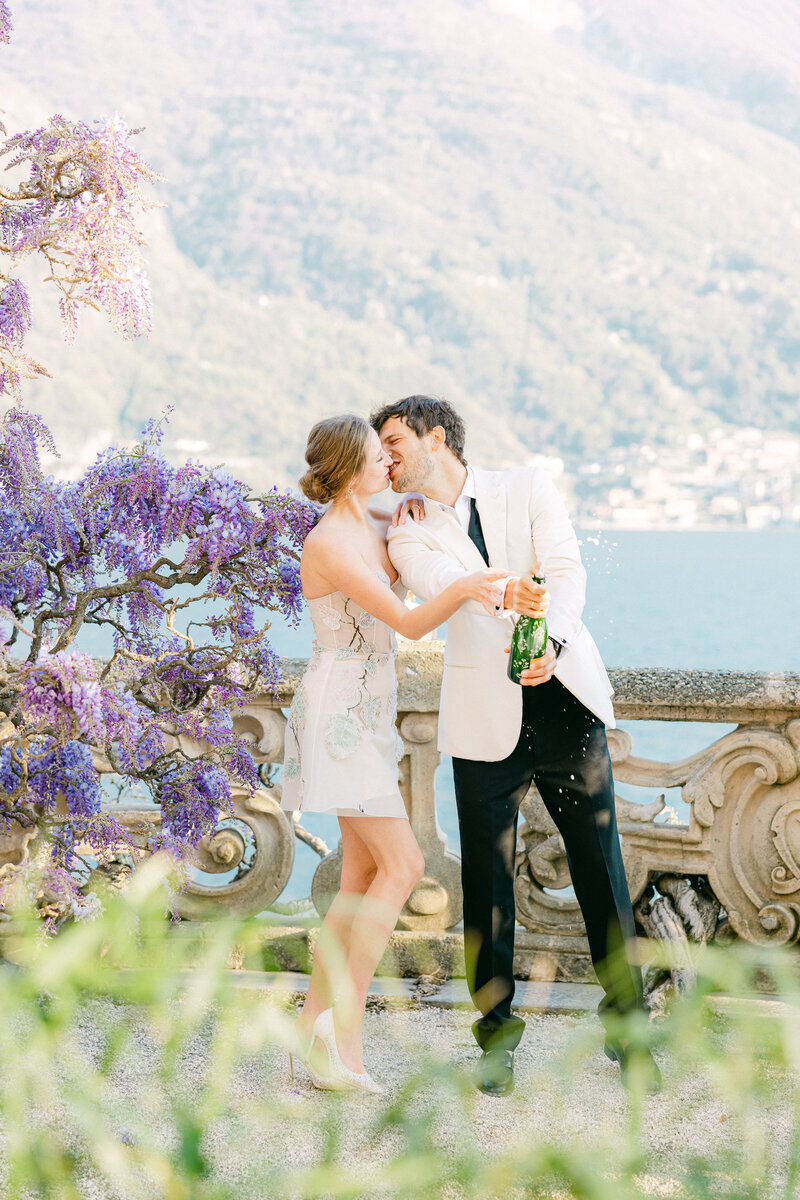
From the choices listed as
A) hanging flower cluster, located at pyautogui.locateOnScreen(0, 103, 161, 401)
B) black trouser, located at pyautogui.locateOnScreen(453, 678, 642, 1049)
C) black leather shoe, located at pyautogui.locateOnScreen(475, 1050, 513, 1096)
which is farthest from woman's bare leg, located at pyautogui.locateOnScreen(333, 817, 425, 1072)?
hanging flower cluster, located at pyautogui.locateOnScreen(0, 103, 161, 401)

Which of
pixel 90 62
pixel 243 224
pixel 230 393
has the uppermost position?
pixel 90 62

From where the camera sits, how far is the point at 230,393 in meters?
112

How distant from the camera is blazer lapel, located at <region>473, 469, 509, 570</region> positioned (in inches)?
139

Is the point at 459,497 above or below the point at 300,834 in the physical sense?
above

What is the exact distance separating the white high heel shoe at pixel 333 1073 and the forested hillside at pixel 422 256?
306 feet

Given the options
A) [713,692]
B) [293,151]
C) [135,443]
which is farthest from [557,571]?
[293,151]

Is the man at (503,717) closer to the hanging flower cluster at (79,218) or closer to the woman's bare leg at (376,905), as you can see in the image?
the woman's bare leg at (376,905)

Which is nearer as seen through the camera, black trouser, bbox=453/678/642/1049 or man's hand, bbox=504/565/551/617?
man's hand, bbox=504/565/551/617

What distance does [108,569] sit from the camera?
3504mm

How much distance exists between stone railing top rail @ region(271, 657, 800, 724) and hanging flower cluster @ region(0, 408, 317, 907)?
0.61 m

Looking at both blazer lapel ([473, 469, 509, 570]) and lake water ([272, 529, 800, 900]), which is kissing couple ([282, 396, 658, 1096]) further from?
lake water ([272, 529, 800, 900])

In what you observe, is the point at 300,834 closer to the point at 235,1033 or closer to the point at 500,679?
the point at 500,679

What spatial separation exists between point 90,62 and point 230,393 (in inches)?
3518

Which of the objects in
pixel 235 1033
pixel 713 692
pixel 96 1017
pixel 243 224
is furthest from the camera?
pixel 243 224
